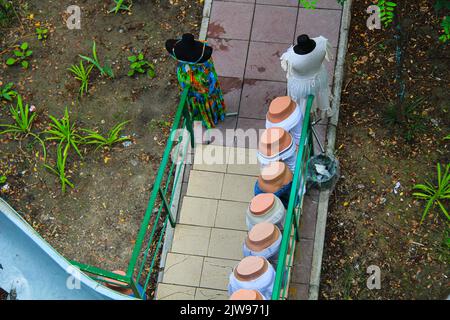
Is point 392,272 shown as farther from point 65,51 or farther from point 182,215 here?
point 65,51

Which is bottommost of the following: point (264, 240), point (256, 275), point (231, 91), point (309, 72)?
point (256, 275)

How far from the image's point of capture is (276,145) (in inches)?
213

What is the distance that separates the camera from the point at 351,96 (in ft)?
22.2

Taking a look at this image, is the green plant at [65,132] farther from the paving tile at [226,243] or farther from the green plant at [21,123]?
the paving tile at [226,243]

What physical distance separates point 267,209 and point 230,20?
3.01 m

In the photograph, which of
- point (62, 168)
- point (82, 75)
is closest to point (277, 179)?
point (62, 168)

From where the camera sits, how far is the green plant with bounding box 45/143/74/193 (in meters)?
6.71

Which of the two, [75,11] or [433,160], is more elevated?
[75,11]

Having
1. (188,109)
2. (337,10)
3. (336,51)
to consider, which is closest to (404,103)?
(336,51)

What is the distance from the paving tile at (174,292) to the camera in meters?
5.91

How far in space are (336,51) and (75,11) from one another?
334 cm

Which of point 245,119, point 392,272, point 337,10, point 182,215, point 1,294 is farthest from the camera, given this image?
point 337,10

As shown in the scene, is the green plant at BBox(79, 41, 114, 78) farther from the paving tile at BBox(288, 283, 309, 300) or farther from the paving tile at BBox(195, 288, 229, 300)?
the paving tile at BBox(288, 283, 309, 300)

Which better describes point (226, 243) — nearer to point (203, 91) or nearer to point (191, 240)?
point (191, 240)
